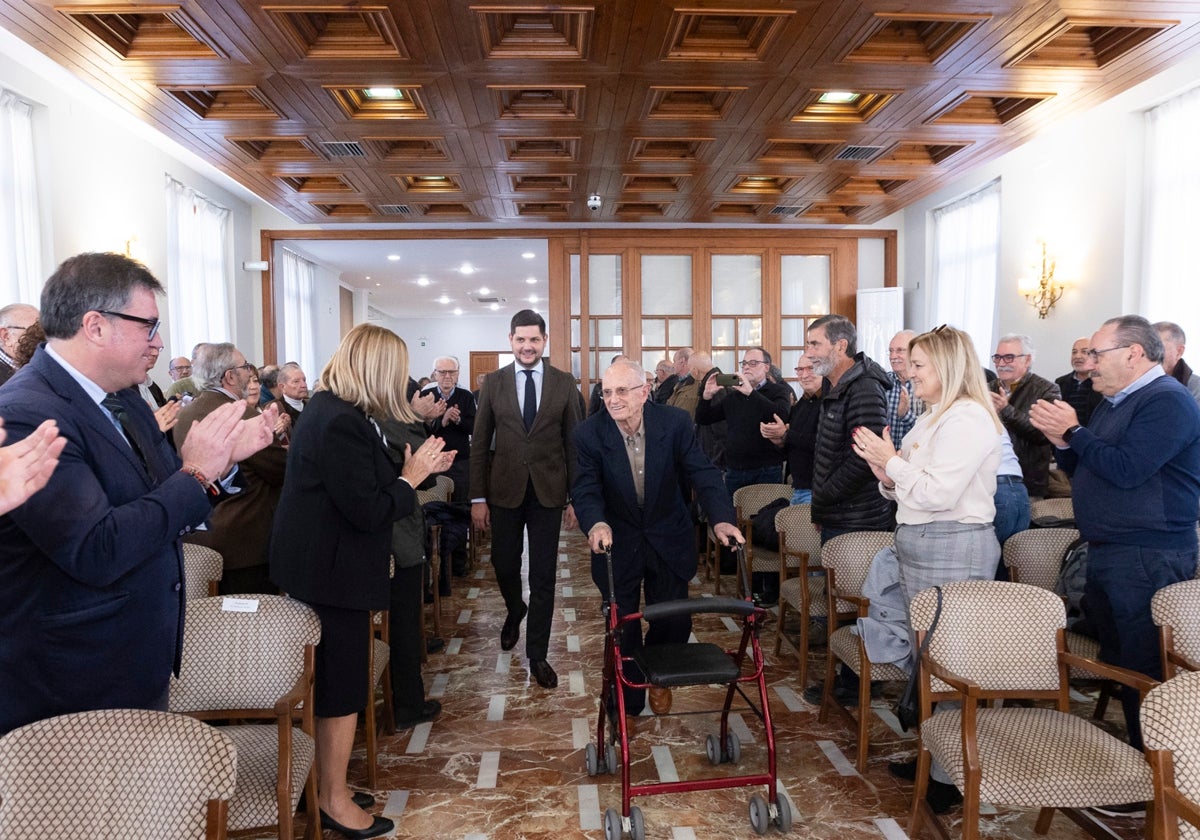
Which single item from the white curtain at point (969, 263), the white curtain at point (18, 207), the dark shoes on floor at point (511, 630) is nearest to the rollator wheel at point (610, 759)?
the dark shoes on floor at point (511, 630)

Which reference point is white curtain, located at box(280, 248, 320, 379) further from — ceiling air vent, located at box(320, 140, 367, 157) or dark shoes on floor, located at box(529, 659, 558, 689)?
dark shoes on floor, located at box(529, 659, 558, 689)

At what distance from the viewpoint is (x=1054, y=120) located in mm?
6348

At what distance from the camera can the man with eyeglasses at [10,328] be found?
3.89 meters

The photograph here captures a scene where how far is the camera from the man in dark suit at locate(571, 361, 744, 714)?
335cm

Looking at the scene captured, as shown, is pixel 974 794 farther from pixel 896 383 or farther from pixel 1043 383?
pixel 1043 383

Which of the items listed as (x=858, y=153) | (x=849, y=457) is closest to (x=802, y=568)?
(x=849, y=457)

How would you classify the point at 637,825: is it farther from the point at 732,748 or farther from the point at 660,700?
the point at 660,700

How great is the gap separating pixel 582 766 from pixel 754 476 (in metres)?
3.01

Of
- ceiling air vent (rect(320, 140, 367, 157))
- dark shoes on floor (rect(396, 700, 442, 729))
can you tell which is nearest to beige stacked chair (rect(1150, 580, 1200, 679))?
dark shoes on floor (rect(396, 700, 442, 729))

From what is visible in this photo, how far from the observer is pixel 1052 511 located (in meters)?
4.39

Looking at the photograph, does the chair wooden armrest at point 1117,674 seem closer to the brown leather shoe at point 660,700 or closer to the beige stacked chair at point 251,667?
the brown leather shoe at point 660,700

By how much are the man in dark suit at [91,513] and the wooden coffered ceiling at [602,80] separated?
3185 mm

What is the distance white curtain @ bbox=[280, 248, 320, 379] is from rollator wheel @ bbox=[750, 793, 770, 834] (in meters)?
11.0

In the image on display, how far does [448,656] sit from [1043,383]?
13.2ft
